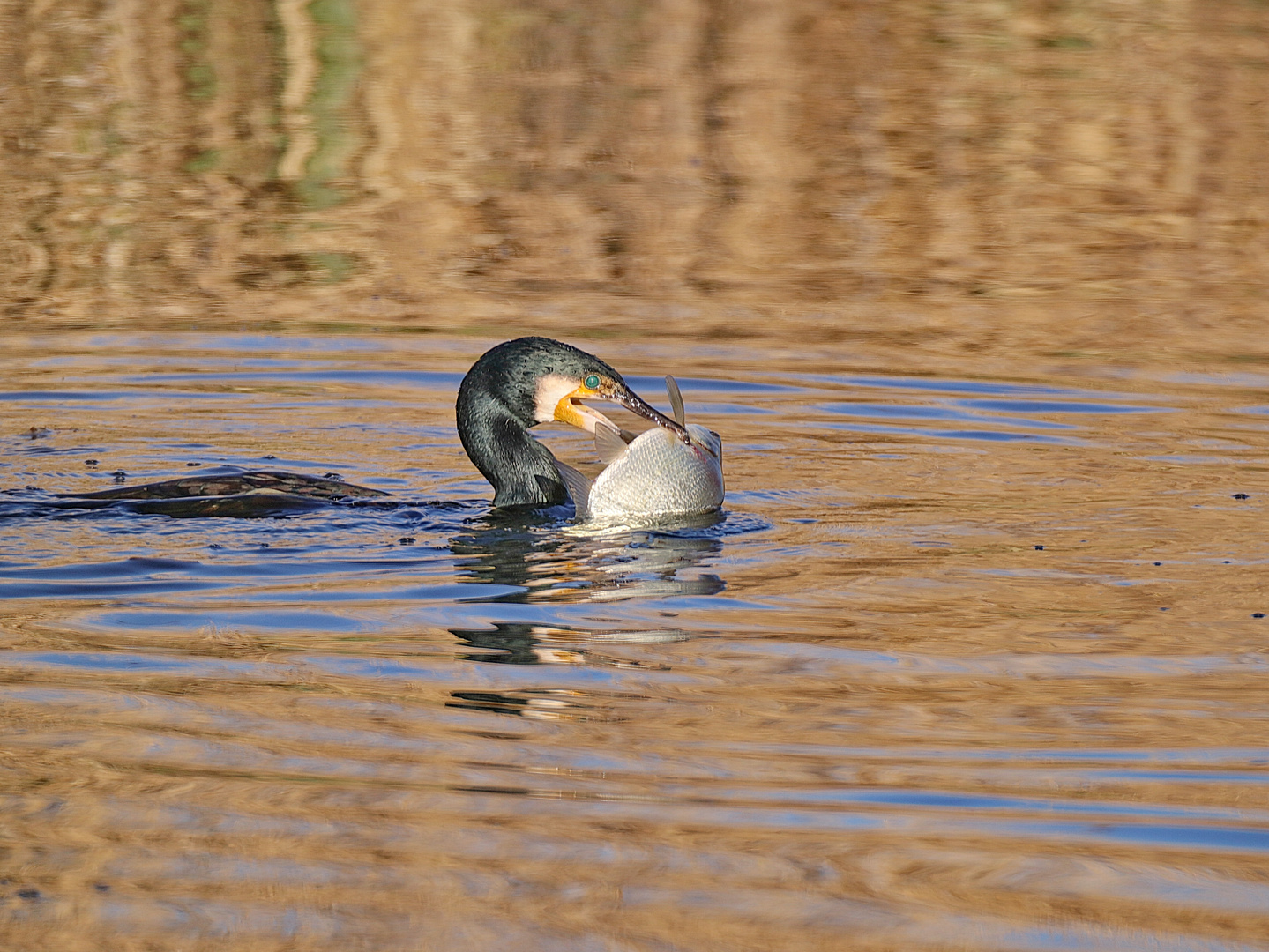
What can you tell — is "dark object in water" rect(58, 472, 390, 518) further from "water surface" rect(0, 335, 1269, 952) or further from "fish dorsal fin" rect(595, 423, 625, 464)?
"fish dorsal fin" rect(595, 423, 625, 464)

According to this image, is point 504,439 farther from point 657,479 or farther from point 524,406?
point 657,479

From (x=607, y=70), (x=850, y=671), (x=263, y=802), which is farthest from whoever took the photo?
(x=607, y=70)

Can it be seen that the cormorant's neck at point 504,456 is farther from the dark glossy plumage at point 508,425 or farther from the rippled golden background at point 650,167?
the rippled golden background at point 650,167

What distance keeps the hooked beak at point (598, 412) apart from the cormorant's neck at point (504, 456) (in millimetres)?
225

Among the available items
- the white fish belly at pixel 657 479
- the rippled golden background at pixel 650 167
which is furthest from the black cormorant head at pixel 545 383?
the rippled golden background at pixel 650 167

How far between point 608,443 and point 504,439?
797mm

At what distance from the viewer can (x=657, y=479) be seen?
710 cm

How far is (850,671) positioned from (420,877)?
1.90 meters

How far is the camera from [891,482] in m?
8.13

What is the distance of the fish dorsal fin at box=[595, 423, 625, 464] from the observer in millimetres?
7231

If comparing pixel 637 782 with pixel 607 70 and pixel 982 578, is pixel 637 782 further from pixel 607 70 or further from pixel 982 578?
pixel 607 70

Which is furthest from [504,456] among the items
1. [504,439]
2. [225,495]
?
[225,495]

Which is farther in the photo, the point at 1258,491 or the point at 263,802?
the point at 1258,491

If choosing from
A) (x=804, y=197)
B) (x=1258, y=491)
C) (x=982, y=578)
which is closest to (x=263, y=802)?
(x=982, y=578)
